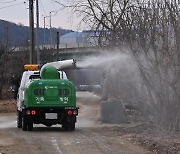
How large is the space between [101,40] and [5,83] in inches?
1222

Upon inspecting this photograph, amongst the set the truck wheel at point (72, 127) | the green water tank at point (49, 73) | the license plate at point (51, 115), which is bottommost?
the truck wheel at point (72, 127)

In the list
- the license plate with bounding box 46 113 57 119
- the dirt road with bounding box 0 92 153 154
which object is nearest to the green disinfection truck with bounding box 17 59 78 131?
the license plate with bounding box 46 113 57 119

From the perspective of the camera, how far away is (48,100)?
20828 mm

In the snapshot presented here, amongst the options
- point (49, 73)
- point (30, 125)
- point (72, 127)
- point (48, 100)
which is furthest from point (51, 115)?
point (49, 73)

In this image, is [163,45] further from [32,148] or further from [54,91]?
[32,148]

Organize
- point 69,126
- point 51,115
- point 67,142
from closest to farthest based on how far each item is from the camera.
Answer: point 67,142 → point 51,115 → point 69,126

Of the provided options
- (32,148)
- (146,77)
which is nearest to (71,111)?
(146,77)

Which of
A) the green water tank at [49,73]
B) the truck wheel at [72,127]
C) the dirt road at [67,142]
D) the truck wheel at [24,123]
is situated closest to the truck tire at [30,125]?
the truck wheel at [24,123]

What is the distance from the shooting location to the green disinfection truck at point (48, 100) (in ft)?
67.8

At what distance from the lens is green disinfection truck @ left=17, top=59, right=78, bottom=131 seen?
20656mm

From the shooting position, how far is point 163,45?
20953 mm

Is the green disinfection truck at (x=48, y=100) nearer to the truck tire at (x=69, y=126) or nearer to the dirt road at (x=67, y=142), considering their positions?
the truck tire at (x=69, y=126)

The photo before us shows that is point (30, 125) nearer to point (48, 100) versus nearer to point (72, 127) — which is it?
point (48, 100)

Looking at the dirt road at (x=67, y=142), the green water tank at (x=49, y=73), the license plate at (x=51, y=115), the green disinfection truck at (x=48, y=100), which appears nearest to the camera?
the dirt road at (x=67, y=142)
